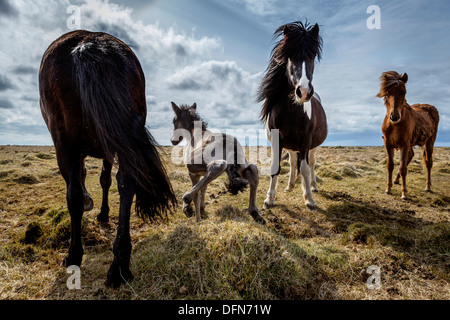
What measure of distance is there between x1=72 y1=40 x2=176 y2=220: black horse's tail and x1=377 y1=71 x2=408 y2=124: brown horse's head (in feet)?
21.9

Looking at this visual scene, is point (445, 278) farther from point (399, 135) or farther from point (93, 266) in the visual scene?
point (399, 135)

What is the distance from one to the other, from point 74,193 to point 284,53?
4.41 meters

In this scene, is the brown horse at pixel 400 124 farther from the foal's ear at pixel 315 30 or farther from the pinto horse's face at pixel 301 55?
the foal's ear at pixel 315 30

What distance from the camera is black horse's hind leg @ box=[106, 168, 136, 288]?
2162mm

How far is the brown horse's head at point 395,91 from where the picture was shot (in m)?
6.17

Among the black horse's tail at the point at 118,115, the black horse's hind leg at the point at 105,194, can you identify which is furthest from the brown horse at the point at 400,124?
the black horse's hind leg at the point at 105,194

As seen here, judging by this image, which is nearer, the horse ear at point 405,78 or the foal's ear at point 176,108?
the foal's ear at point 176,108

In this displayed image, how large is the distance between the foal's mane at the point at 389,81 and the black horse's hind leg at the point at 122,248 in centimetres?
737

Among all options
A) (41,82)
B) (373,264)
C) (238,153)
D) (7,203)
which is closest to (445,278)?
(373,264)

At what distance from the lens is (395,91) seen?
620cm

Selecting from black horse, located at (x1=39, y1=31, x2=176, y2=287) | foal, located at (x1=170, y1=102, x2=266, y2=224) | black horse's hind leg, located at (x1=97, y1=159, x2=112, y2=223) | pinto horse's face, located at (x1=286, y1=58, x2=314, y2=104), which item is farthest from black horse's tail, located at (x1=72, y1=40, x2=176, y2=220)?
pinto horse's face, located at (x1=286, y1=58, x2=314, y2=104)

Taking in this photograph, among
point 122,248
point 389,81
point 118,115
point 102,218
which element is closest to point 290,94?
point 118,115

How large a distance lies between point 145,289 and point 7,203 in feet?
18.8

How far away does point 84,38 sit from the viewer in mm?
2609
